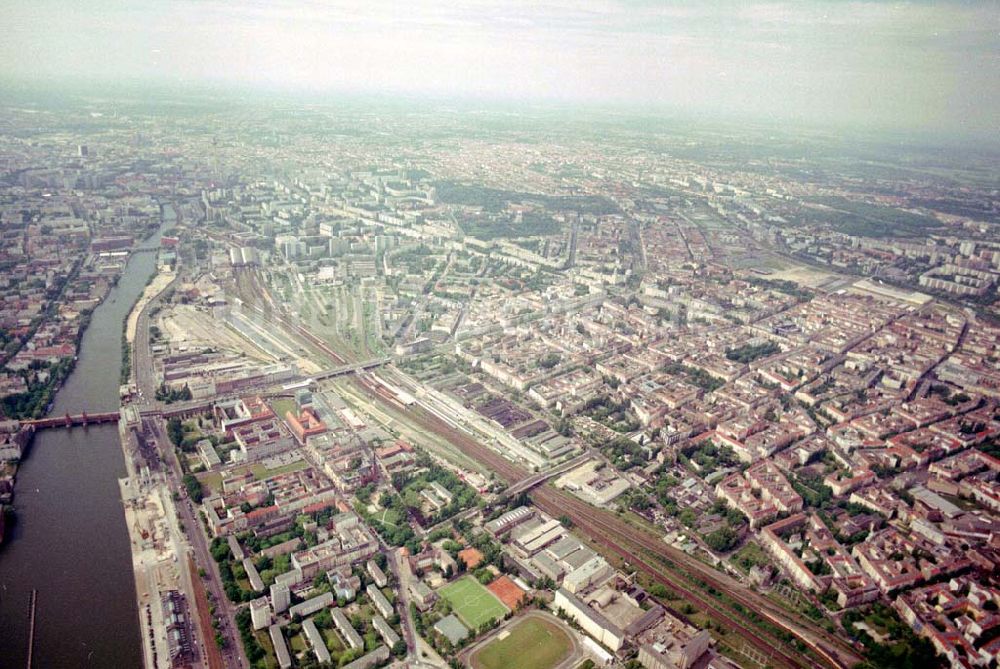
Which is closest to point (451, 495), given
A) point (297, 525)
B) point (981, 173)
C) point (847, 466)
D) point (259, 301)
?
point (297, 525)

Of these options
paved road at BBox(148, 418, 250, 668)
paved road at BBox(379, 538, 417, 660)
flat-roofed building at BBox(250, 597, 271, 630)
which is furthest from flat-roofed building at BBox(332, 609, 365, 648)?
paved road at BBox(148, 418, 250, 668)

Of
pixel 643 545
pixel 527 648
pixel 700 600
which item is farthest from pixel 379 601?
pixel 700 600

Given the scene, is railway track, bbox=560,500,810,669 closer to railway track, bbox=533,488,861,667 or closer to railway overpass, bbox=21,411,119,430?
railway track, bbox=533,488,861,667

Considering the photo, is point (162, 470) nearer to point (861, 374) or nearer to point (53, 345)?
point (53, 345)

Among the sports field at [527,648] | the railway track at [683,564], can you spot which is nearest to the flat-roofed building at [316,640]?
the sports field at [527,648]

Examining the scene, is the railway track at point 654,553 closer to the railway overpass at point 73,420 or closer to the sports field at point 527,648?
the sports field at point 527,648
